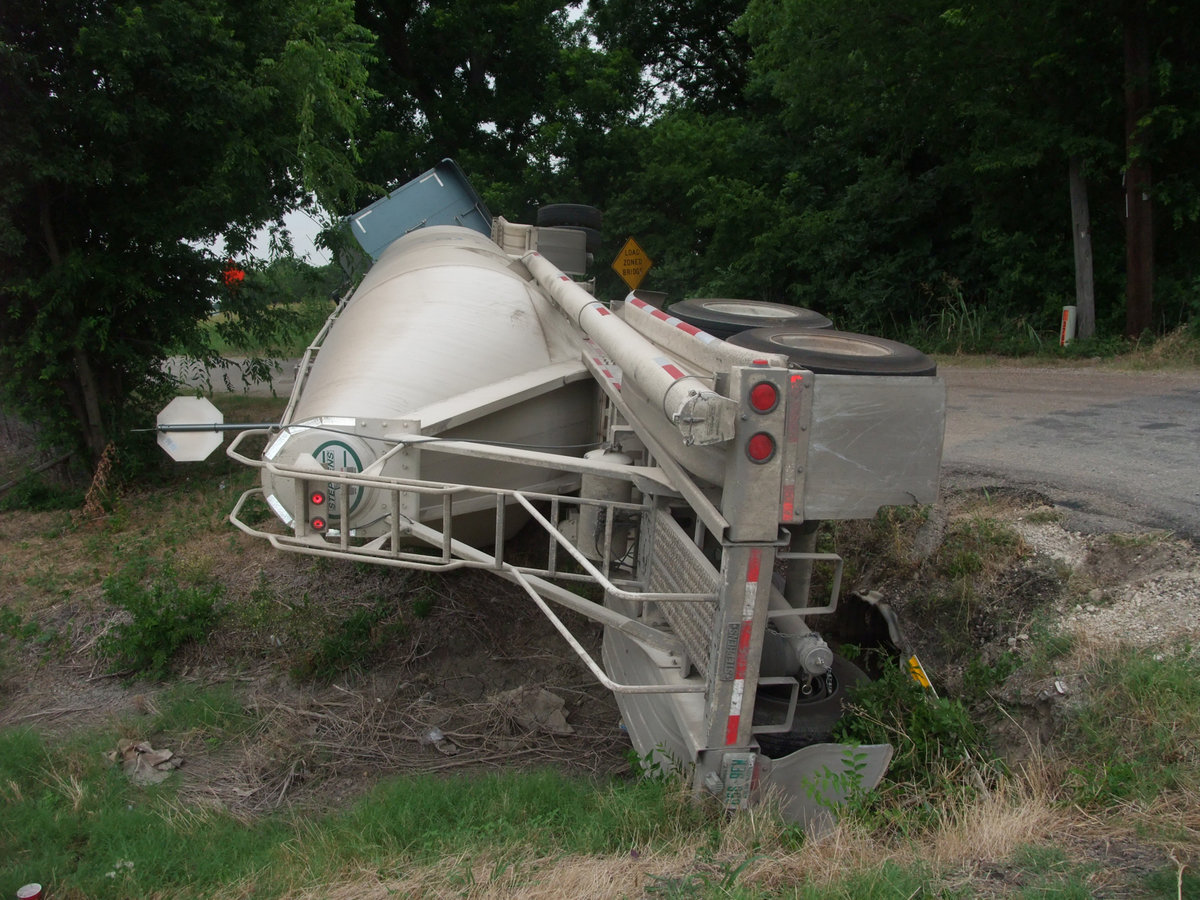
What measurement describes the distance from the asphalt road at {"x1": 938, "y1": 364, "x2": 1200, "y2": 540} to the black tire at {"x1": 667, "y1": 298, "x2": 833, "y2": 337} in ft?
6.50

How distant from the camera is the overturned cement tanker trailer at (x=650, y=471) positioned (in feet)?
11.9

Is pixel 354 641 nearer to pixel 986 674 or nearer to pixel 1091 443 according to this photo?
pixel 986 674

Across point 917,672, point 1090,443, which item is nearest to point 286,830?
point 917,672

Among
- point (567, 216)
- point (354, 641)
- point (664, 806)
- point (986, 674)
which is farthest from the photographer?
point (567, 216)

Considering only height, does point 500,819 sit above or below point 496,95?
below

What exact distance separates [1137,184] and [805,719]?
11845 millimetres

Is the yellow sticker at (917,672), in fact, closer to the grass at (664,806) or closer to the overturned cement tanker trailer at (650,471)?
the grass at (664,806)

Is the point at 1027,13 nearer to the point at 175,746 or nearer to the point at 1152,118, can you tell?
the point at 1152,118

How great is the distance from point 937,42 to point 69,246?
480 inches

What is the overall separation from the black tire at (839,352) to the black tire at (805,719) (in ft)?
5.52

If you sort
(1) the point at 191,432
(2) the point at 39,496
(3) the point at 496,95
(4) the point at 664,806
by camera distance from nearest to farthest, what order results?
1. (4) the point at 664,806
2. (1) the point at 191,432
3. (2) the point at 39,496
4. (3) the point at 496,95

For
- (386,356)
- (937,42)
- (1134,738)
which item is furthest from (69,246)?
(937,42)

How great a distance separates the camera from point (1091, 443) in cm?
755

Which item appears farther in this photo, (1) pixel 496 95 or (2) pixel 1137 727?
(1) pixel 496 95
